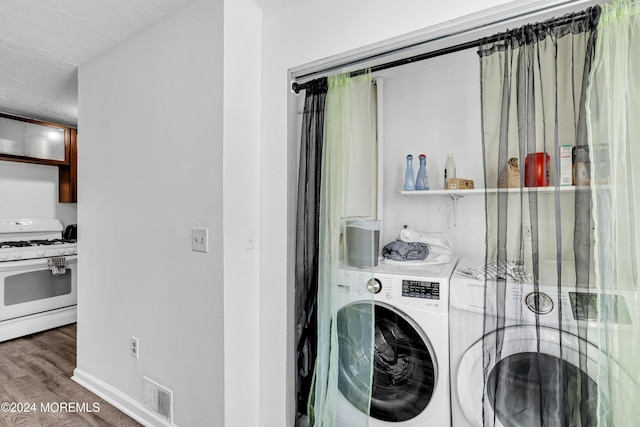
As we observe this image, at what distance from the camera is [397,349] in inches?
61.6

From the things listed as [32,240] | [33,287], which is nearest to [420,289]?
[33,287]

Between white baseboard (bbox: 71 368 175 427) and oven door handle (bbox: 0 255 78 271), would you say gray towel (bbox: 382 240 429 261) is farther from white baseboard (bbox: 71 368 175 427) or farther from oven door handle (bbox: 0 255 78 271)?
oven door handle (bbox: 0 255 78 271)

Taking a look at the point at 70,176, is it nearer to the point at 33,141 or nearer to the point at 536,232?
the point at 33,141

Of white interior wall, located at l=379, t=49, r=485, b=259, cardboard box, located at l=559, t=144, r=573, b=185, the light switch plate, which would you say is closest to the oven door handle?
the light switch plate

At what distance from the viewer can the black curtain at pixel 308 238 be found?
1641 millimetres

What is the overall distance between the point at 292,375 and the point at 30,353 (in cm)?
271

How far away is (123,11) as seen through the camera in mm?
1779

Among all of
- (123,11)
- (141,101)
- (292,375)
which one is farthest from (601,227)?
(123,11)

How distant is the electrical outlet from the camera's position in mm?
1968

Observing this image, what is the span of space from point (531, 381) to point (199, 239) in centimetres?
158

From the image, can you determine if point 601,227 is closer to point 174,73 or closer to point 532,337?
point 532,337

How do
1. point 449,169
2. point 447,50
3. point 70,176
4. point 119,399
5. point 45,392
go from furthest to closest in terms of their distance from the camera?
point 70,176
point 45,392
point 119,399
point 449,169
point 447,50

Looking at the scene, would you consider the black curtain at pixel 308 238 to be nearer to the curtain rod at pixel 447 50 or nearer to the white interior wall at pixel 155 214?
the curtain rod at pixel 447 50

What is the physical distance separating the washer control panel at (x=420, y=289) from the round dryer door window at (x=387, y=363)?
112 mm
